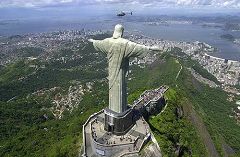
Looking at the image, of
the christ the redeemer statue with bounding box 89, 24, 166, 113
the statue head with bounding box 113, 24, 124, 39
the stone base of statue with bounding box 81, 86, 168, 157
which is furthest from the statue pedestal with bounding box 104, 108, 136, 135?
the statue head with bounding box 113, 24, 124, 39

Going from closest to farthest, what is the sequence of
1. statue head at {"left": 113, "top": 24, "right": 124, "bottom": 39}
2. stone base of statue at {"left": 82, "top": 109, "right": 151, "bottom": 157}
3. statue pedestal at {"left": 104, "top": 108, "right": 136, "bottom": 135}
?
1. stone base of statue at {"left": 82, "top": 109, "right": 151, "bottom": 157}
2. statue head at {"left": 113, "top": 24, "right": 124, "bottom": 39}
3. statue pedestal at {"left": 104, "top": 108, "right": 136, "bottom": 135}

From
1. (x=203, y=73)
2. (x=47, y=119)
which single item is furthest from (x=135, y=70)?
(x=47, y=119)

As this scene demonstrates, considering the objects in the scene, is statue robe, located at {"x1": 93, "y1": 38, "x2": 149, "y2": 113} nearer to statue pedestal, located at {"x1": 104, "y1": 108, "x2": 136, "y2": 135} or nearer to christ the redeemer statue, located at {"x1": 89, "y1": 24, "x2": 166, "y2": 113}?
christ the redeemer statue, located at {"x1": 89, "y1": 24, "x2": 166, "y2": 113}

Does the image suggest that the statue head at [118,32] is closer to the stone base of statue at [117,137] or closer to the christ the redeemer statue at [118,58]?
the christ the redeemer statue at [118,58]

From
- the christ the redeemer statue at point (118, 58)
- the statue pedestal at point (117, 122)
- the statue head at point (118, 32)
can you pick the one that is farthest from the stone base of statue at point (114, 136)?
the statue head at point (118, 32)

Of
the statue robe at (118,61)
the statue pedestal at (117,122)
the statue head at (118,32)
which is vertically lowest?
the statue pedestal at (117,122)

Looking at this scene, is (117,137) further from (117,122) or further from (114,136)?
(117,122)
